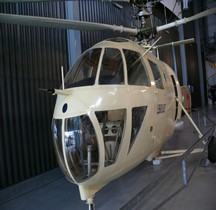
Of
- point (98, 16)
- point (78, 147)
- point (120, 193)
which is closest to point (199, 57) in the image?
point (98, 16)

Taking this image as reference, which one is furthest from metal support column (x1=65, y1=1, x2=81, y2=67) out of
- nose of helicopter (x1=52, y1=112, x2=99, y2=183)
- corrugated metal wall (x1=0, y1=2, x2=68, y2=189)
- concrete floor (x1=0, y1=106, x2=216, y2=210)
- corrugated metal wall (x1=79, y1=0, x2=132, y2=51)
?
nose of helicopter (x1=52, y1=112, x2=99, y2=183)

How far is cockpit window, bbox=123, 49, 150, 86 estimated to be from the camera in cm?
301

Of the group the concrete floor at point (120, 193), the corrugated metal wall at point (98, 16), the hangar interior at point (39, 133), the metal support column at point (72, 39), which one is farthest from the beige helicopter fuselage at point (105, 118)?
the corrugated metal wall at point (98, 16)

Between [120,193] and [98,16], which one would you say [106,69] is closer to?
[120,193]

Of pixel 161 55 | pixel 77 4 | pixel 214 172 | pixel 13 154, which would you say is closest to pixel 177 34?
pixel 161 55

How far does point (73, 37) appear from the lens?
5645 millimetres

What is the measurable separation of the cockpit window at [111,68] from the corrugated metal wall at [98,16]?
3343mm

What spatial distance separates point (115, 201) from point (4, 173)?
1.84 m

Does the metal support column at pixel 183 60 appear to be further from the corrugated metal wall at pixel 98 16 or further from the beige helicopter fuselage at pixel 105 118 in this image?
the beige helicopter fuselage at pixel 105 118

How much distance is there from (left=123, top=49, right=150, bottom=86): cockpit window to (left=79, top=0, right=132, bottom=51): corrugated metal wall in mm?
3173

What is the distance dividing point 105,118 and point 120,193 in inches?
63.4

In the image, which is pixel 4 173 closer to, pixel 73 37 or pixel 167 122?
pixel 167 122

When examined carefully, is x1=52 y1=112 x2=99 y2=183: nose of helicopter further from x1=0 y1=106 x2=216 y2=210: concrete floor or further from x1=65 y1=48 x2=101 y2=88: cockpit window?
x1=0 y1=106 x2=216 y2=210: concrete floor

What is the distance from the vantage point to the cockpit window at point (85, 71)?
280 centimetres
